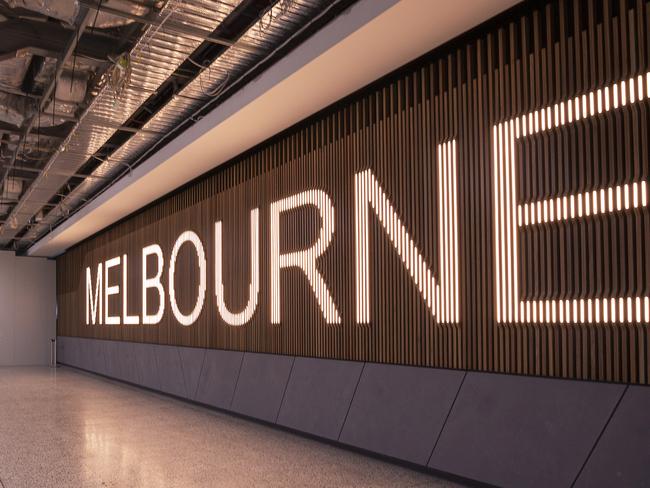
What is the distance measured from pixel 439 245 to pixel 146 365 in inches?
279

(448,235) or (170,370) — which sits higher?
(448,235)

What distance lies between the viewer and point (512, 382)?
14.0ft

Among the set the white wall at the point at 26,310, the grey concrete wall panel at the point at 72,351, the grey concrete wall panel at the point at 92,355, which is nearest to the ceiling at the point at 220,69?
the grey concrete wall panel at the point at 92,355

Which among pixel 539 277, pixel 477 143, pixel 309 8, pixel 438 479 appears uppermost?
pixel 309 8

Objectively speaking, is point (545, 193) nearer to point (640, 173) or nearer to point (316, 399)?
point (640, 173)

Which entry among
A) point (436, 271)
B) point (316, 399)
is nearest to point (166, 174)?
point (316, 399)

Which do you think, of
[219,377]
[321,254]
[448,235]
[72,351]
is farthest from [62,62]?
[72,351]

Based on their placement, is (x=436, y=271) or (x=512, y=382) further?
(x=436, y=271)

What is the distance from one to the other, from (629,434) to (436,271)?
5.87ft

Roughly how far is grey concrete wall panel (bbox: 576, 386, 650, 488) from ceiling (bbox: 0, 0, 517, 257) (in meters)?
2.60

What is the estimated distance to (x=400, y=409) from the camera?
5168 mm

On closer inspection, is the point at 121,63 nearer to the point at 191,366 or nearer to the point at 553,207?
the point at 553,207

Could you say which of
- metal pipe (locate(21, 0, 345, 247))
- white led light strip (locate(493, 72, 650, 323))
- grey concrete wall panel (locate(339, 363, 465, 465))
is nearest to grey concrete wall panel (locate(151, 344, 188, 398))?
metal pipe (locate(21, 0, 345, 247))

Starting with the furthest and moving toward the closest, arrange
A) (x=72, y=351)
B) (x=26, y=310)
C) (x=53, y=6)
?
(x=26, y=310) → (x=72, y=351) → (x=53, y=6)
